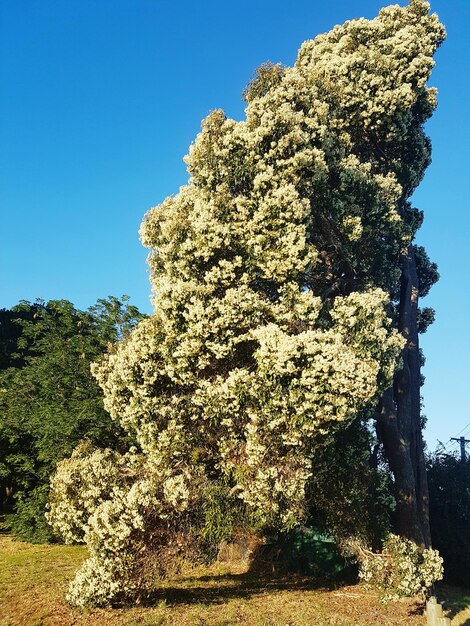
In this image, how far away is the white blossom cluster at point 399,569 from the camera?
16.3m

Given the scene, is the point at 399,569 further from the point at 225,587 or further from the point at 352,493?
the point at 225,587

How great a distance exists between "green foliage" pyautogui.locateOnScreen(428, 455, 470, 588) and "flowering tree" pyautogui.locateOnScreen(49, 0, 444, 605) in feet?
39.0

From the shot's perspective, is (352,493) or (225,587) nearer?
(352,493)

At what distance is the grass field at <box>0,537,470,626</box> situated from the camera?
13.1 metres

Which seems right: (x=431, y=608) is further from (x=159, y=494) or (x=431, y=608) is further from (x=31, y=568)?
(x=31, y=568)

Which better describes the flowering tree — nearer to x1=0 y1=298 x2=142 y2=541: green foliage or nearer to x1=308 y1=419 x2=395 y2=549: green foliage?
x1=308 y1=419 x2=395 y2=549: green foliage

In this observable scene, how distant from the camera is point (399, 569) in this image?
16.4 meters

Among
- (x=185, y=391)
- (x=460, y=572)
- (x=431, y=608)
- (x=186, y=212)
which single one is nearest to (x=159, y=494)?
(x=185, y=391)

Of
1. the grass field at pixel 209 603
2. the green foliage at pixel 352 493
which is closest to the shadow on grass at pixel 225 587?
the grass field at pixel 209 603

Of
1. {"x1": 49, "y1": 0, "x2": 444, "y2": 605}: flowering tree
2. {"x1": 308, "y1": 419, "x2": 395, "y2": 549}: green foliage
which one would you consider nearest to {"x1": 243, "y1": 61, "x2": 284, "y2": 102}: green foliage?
{"x1": 49, "y1": 0, "x2": 444, "y2": 605}: flowering tree

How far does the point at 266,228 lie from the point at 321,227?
13.5ft

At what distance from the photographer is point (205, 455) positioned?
1535cm

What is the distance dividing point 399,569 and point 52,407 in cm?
1647

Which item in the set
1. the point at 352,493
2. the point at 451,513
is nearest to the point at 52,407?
the point at 352,493
